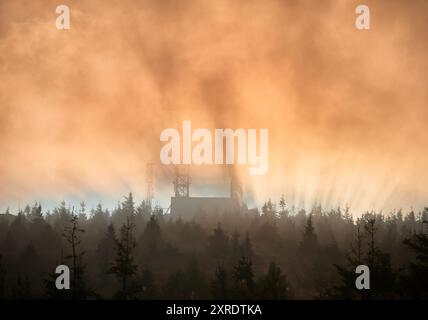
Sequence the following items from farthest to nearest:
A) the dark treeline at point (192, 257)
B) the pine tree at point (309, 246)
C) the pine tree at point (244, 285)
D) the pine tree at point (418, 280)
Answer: the pine tree at point (309, 246), the dark treeline at point (192, 257), the pine tree at point (244, 285), the pine tree at point (418, 280)

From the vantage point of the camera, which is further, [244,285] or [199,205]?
[199,205]

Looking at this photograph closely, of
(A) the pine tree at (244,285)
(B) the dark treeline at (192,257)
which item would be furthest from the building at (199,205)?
(A) the pine tree at (244,285)

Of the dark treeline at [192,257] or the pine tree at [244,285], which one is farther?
the dark treeline at [192,257]

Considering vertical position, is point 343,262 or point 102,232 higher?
point 102,232

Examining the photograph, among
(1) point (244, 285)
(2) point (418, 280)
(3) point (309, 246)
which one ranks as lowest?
(1) point (244, 285)

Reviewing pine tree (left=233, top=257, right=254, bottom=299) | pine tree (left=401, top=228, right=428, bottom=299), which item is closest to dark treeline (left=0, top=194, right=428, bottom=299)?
pine tree (left=233, top=257, right=254, bottom=299)

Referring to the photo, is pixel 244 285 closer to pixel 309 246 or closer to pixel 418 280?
pixel 418 280

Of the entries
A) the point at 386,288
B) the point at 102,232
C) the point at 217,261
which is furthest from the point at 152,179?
the point at 386,288

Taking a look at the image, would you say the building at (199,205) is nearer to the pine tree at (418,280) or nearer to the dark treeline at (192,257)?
the dark treeline at (192,257)

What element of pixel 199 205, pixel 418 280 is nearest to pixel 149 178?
pixel 199 205
